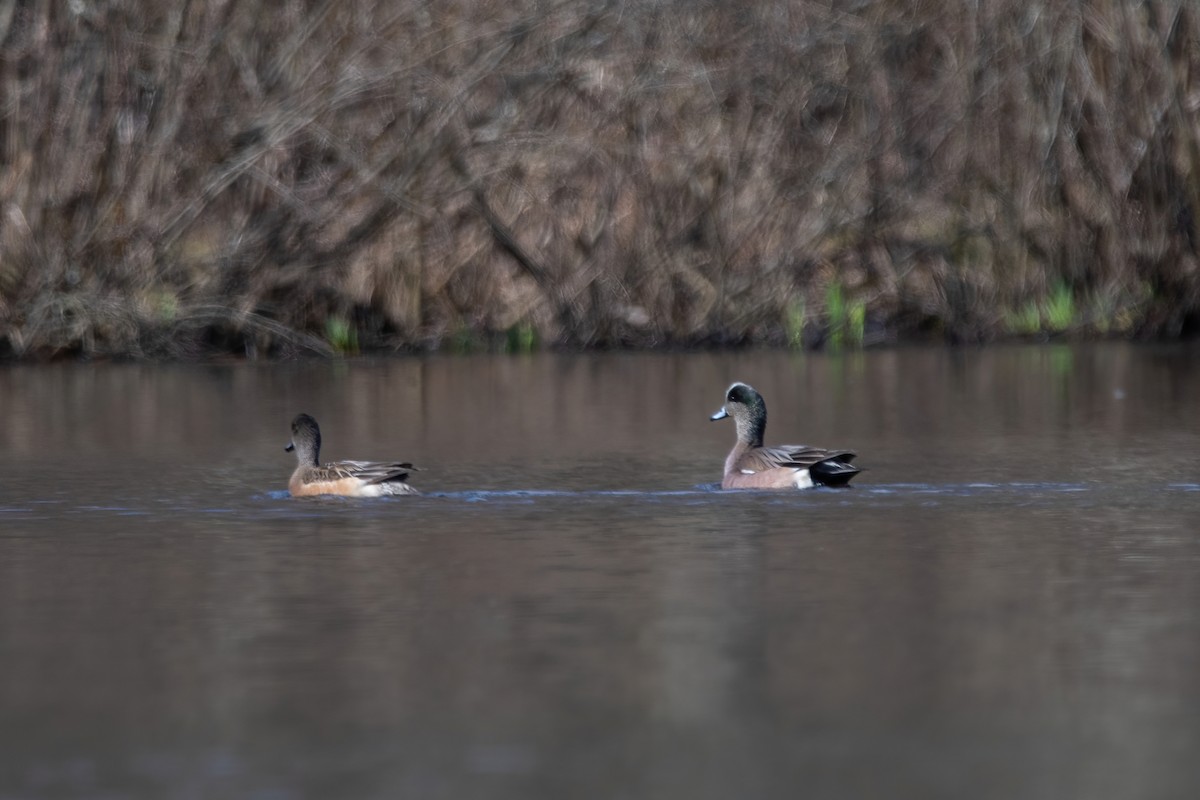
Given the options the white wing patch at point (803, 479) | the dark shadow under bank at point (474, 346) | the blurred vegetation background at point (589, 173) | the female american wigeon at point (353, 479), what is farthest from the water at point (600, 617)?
the blurred vegetation background at point (589, 173)

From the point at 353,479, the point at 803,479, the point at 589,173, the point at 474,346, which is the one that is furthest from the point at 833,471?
the point at 474,346

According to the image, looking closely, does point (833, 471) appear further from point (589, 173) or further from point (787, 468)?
point (589, 173)

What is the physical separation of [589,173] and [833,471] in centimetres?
971

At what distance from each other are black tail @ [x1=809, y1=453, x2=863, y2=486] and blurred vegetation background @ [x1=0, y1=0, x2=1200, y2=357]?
9082mm

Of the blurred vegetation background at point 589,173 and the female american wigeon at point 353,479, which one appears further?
the blurred vegetation background at point 589,173

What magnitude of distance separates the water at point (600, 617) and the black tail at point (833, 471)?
5.6 inches

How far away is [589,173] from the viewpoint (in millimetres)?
18516

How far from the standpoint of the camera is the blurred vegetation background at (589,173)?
1747cm

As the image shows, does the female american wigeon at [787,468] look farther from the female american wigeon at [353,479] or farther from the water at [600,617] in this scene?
the female american wigeon at [353,479]

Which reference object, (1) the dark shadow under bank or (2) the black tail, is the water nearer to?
(2) the black tail

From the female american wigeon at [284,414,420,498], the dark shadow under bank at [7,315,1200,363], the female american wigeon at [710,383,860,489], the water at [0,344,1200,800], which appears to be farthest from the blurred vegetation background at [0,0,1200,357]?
the female american wigeon at [710,383,860,489]

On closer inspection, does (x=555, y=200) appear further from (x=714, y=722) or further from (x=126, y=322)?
(x=714, y=722)

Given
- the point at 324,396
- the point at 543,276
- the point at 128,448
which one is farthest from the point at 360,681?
the point at 543,276

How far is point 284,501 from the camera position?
9000 mm
